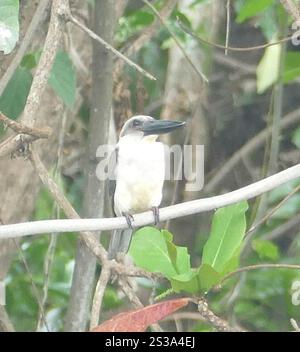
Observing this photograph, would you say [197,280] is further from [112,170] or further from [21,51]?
[112,170]

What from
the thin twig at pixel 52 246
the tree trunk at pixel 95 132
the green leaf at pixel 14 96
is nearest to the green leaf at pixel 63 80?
the green leaf at pixel 14 96

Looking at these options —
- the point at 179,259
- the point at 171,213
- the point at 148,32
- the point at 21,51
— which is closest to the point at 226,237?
the point at 179,259

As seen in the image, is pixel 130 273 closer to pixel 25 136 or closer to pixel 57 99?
pixel 25 136

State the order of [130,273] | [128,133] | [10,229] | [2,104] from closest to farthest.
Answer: [10,229], [130,273], [2,104], [128,133]

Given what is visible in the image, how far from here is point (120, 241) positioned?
3354mm

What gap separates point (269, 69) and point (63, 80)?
1.12 m

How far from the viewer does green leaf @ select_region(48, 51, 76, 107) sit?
9.91ft

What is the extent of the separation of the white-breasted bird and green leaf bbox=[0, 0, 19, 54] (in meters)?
0.94

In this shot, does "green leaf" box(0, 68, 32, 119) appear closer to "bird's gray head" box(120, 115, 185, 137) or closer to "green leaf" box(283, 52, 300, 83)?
"bird's gray head" box(120, 115, 185, 137)

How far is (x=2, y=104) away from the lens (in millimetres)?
3064

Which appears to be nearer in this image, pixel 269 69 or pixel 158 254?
pixel 158 254

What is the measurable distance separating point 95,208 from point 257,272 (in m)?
1.13

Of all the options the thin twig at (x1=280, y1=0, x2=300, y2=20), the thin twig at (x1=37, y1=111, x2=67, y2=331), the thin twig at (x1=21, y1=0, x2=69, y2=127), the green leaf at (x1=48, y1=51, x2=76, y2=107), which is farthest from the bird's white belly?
the thin twig at (x1=280, y1=0, x2=300, y2=20)
